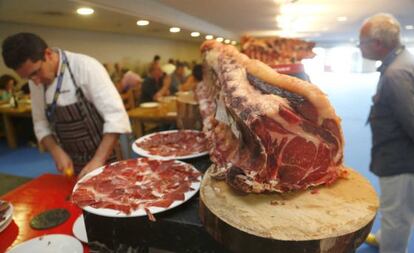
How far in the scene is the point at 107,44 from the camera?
7.17 metres

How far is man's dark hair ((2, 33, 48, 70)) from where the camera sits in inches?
57.1

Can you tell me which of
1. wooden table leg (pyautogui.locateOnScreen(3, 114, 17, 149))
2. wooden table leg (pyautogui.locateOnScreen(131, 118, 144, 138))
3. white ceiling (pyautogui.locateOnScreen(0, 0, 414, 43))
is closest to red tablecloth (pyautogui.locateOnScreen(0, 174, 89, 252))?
white ceiling (pyautogui.locateOnScreen(0, 0, 414, 43))

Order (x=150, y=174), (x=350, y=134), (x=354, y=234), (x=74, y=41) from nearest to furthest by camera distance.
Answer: (x=354, y=234), (x=150, y=174), (x=350, y=134), (x=74, y=41)

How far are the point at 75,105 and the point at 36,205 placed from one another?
61 centimetres

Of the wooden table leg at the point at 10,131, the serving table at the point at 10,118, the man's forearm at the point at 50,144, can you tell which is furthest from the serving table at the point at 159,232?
the wooden table leg at the point at 10,131

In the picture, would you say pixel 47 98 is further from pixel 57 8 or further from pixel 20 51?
pixel 57 8

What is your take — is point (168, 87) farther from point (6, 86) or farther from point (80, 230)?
point (80, 230)

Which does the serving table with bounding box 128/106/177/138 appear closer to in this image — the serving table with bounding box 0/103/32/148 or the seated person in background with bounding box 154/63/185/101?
the seated person in background with bounding box 154/63/185/101

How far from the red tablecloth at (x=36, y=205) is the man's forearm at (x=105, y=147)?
0.19 meters

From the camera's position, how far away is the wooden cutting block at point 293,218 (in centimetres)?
58

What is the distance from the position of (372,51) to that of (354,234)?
5.74ft

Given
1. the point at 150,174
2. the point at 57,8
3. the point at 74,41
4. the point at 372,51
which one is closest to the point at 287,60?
the point at 372,51

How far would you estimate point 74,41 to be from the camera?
6102 mm

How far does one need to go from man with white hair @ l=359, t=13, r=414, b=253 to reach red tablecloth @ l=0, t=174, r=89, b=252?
5.78 ft
